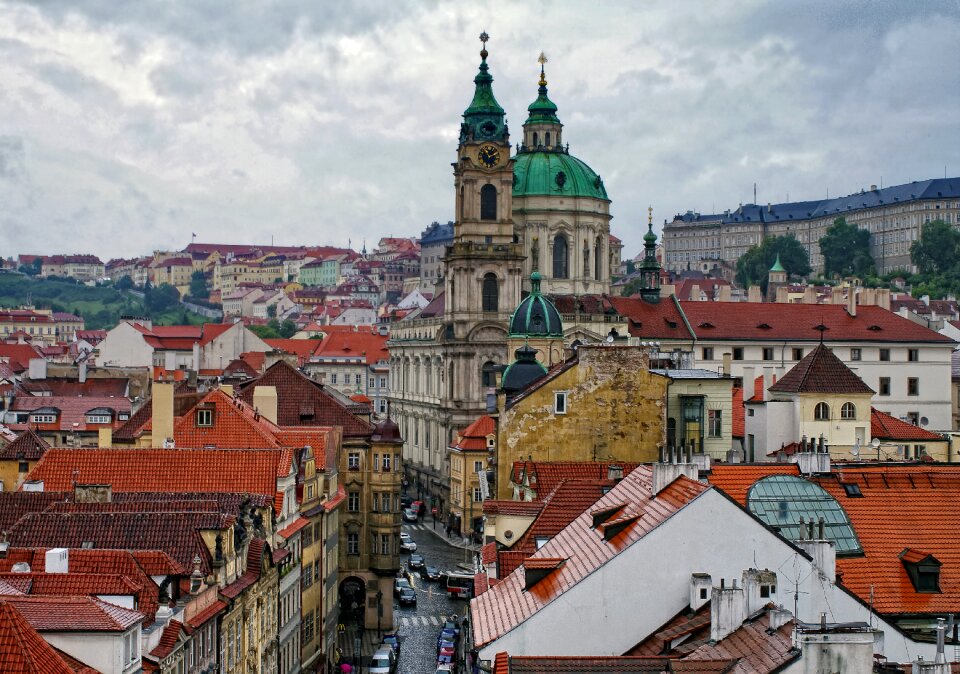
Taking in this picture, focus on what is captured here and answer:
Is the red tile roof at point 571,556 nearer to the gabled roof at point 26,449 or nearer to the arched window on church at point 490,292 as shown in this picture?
the gabled roof at point 26,449

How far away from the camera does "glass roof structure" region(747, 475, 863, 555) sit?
123ft

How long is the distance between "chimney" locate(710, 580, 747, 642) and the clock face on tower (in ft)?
356

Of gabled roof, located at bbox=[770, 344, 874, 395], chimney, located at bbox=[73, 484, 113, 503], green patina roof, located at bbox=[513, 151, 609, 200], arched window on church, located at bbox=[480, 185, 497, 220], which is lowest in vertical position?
chimney, located at bbox=[73, 484, 113, 503]

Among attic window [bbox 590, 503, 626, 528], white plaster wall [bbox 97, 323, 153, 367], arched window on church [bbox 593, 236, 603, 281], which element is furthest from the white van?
white plaster wall [bbox 97, 323, 153, 367]

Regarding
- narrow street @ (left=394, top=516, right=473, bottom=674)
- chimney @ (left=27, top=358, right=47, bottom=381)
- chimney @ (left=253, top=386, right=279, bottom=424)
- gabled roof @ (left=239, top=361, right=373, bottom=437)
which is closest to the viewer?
narrow street @ (left=394, top=516, right=473, bottom=674)

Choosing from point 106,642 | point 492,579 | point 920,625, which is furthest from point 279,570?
point 920,625

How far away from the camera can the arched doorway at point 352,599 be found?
75.5m

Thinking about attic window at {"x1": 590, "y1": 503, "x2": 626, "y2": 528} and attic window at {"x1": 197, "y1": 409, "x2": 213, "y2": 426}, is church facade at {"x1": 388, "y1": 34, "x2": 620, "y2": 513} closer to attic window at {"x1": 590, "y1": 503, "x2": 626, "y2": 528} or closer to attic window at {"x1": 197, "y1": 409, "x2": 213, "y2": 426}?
attic window at {"x1": 197, "y1": 409, "x2": 213, "y2": 426}

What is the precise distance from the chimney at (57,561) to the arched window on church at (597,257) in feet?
344

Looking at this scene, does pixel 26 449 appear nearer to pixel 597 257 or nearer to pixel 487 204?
pixel 487 204

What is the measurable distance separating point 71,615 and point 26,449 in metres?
43.1

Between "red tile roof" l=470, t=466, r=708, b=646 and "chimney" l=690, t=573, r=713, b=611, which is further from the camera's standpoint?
"red tile roof" l=470, t=466, r=708, b=646

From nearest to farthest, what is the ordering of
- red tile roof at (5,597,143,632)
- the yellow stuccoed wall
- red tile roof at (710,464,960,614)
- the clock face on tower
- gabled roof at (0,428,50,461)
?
red tile roof at (5,597,143,632), red tile roof at (710,464,960,614), the yellow stuccoed wall, gabled roof at (0,428,50,461), the clock face on tower

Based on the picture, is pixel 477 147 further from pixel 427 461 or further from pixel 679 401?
pixel 679 401
